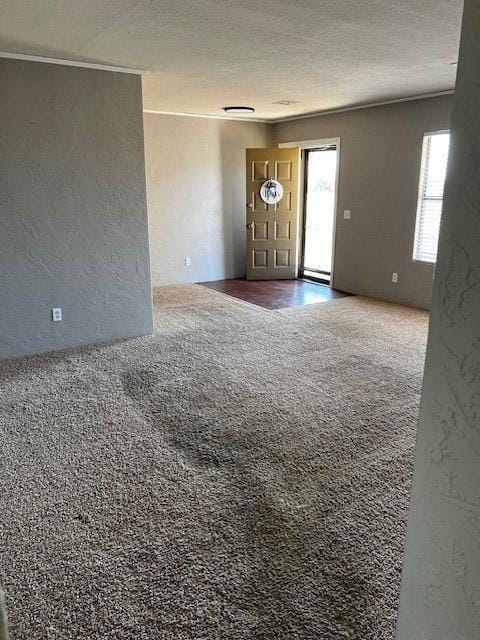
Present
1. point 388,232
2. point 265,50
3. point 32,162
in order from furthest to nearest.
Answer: point 388,232 < point 32,162 < point 265,50

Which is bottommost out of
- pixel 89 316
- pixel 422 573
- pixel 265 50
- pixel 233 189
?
pixel 89 316

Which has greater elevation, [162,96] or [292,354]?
[162,96]

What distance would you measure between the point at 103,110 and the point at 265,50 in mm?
1515

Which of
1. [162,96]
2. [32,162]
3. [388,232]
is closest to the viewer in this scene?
[32,162]

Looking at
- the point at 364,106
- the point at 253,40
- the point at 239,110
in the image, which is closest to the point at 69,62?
the point at 253,40

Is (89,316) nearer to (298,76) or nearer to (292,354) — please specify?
(292,354)

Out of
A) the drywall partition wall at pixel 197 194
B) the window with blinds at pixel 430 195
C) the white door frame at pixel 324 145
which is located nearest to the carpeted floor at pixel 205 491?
the window with blinds at pixel 430 195

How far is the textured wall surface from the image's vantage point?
31.3 inches

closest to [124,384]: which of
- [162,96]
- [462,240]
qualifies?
[462,240]

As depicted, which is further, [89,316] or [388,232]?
[388,232]

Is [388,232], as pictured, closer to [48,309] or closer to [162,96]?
[162,96]

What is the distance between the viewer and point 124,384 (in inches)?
139

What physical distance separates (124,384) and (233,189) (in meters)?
4.62

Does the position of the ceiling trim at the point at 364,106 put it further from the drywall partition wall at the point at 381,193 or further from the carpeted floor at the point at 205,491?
the carpeted floor at the point at 205,491
